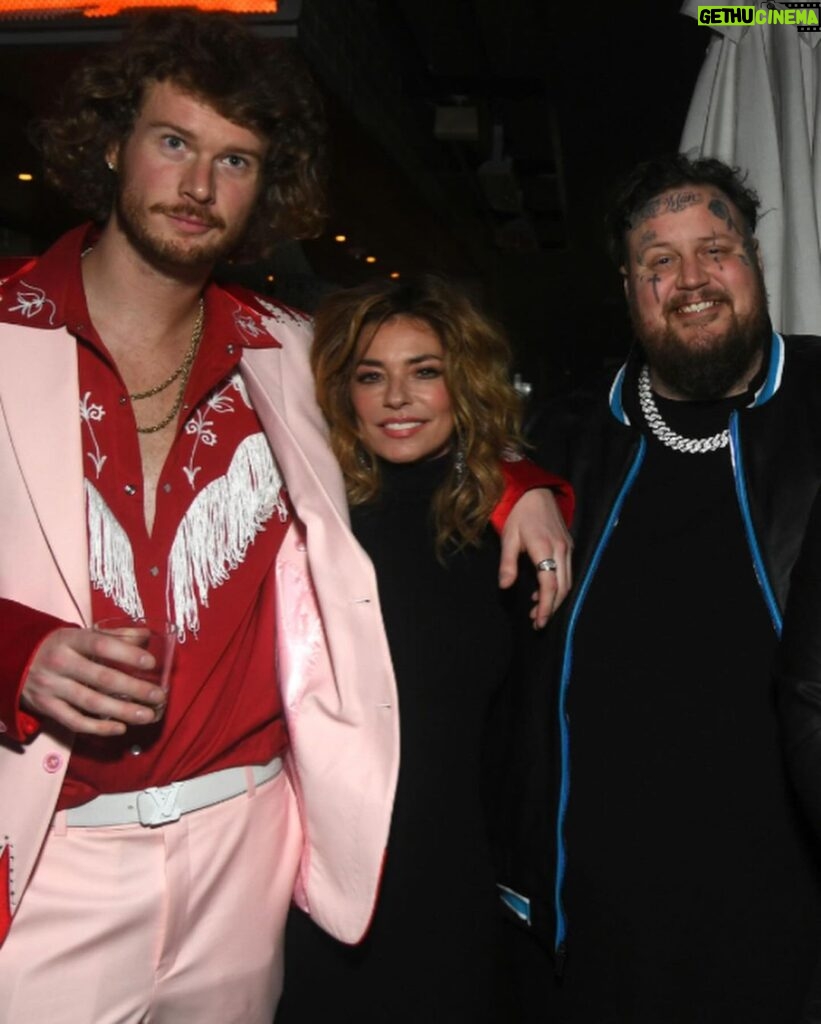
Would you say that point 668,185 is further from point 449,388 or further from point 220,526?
point 220,526

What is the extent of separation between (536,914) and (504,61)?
12.1 ft

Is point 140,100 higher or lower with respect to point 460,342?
higher

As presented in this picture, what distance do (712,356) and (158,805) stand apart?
1232 mm

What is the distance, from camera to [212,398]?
72.9 inches

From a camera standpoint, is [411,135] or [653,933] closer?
[653,933]

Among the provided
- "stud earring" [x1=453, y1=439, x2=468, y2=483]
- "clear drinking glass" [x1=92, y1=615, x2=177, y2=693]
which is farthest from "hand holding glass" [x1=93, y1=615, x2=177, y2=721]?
"stud earring" [x1=453, y1=439, x2=468, y2=483]

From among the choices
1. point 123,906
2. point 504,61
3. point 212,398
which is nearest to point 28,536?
point 212,398

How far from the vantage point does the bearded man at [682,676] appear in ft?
5.66

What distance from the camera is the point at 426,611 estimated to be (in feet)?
6.42

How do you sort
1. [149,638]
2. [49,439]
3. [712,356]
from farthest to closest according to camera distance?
[712,356]
[49,439]
[149,638]

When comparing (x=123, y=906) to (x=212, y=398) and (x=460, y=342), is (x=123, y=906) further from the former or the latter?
(x=460, y=342)

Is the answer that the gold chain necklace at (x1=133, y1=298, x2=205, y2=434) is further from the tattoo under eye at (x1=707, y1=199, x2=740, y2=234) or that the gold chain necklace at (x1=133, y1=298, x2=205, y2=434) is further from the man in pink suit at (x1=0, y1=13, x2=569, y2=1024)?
the tattoo under eye at (x1=707, y1=199, x2=740, y2=234)

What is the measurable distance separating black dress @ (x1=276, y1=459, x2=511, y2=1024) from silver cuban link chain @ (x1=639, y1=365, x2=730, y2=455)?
467mm

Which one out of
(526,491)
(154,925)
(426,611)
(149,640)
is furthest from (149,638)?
(526,491)
